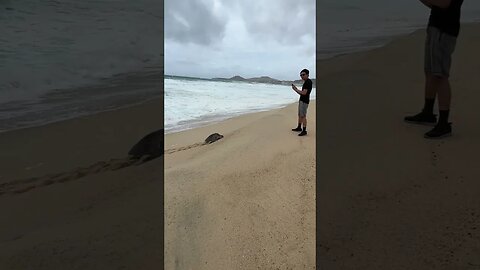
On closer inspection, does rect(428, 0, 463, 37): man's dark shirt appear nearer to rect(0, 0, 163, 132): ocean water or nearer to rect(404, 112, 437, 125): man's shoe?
rect(404, 112, 437, 125): man's shoe

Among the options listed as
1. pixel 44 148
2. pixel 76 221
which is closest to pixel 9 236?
pixel 76 221

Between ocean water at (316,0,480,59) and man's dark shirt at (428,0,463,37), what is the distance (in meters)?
0.59

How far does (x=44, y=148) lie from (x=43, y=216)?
43.2 inches

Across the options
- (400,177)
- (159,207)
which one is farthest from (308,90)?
(159,207)

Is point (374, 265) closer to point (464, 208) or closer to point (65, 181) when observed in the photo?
point (464, 208)

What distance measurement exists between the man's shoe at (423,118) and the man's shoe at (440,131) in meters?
0.04

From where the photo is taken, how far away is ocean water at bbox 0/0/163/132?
13.4 ft

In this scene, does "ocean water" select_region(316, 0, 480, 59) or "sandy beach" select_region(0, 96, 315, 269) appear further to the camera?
"ocean water" select_region(316, 0, 480, 59)

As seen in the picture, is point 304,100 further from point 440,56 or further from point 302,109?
point 440,56

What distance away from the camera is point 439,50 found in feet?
4.67

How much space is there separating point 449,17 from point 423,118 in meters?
0.44

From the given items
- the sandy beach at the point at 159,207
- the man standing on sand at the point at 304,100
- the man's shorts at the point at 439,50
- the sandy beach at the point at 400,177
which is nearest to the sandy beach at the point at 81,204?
the sandy beach at the point at 159,207

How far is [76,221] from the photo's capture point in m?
1.50

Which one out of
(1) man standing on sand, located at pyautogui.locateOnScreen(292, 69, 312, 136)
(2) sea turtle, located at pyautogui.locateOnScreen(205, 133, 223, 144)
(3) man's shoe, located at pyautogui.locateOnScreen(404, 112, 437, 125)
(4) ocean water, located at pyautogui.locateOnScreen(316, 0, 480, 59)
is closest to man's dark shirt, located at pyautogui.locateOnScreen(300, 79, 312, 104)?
(1) man standing on sand, located at pyautogui.locateOnScreen(292, 69, 312, 136)
